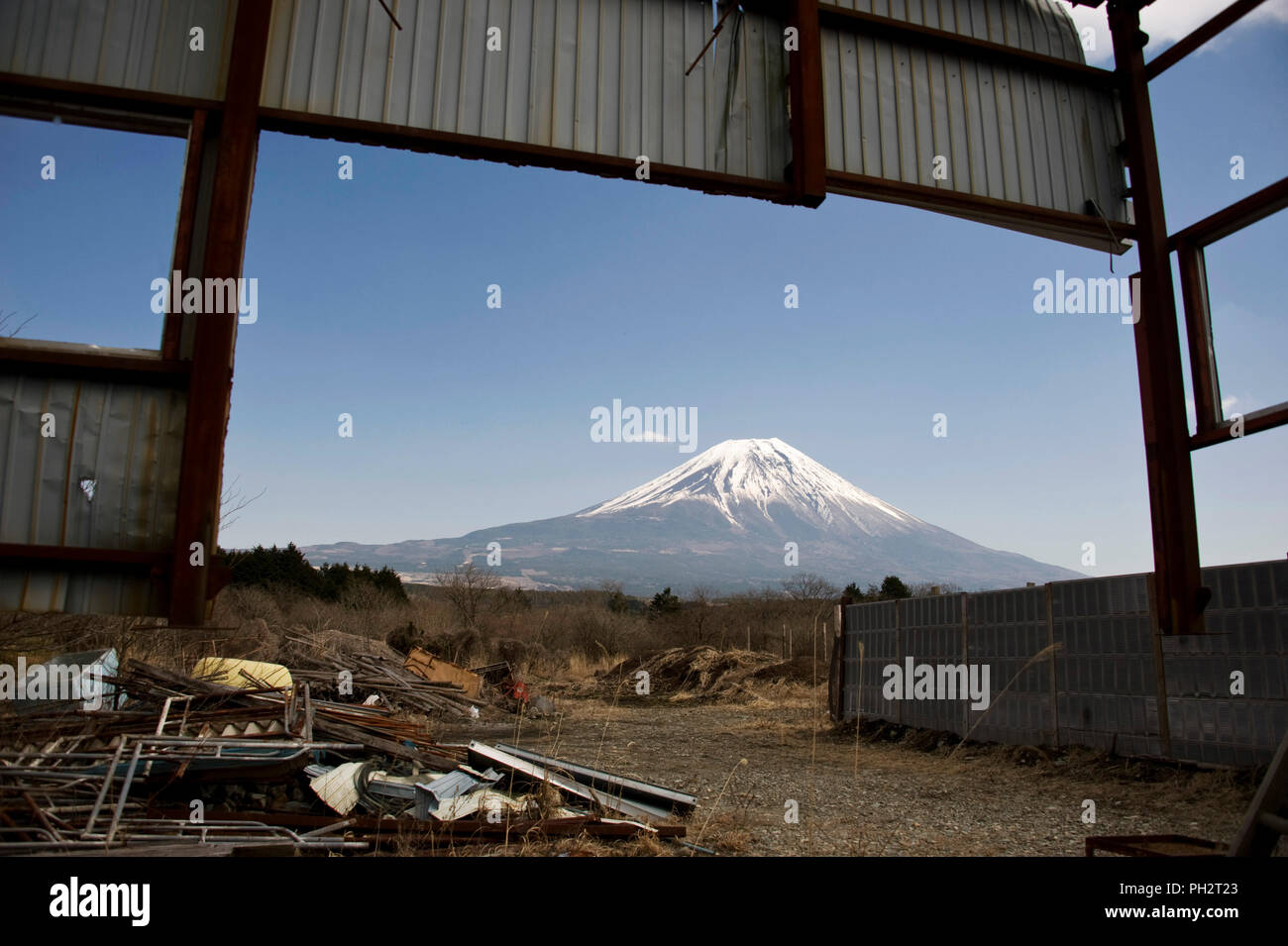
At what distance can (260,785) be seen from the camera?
7.12 metres

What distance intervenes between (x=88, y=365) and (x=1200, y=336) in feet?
26.9

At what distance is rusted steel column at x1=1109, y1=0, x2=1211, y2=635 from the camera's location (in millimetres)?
6867

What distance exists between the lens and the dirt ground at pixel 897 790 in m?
7.27

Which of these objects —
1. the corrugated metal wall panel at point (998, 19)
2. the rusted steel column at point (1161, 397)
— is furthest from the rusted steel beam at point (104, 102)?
the rusted steel column at point (1161, 397)

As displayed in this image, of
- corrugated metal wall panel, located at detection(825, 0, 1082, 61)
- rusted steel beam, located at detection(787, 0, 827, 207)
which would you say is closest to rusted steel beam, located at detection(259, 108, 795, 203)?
rusted steel beam, located at detection(787, 0, 827, 207)

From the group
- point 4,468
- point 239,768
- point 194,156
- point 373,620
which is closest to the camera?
point 4,468

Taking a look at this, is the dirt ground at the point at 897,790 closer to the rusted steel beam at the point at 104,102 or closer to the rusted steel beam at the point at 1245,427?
the rusted steel beam at the point at 1245,427

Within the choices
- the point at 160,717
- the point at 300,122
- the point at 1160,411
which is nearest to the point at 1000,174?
the point at 1160,411

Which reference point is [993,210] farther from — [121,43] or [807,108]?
[121,43]

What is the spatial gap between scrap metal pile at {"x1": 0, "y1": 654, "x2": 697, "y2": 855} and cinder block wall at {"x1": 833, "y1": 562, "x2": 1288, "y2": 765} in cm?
366

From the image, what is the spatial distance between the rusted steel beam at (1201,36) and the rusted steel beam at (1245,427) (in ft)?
10.2
